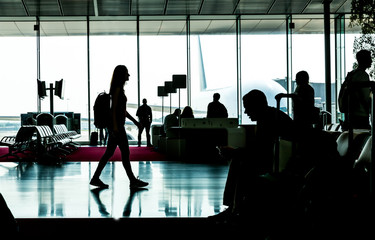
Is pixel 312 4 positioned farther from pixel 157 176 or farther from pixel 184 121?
pixel 157 176

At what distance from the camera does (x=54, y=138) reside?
8.59 m

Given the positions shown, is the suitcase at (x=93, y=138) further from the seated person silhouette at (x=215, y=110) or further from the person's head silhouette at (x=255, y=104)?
the person's head silhouette at (x=255, y=104)

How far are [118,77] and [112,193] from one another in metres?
1.21

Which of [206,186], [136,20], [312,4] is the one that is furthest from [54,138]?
[312,4]

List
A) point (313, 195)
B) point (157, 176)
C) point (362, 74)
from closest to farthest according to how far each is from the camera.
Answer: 1. point (313, 195)
2. point (362, 74)
3. point (157, 176)

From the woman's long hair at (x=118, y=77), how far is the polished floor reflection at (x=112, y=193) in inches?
44.0

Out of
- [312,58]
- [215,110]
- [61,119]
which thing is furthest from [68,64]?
[312,58]

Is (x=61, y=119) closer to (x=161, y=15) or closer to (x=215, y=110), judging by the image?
(x=161, y=15)

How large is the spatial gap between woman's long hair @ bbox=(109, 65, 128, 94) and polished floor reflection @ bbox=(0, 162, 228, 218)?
112 cm

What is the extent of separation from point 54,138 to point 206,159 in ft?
10.2

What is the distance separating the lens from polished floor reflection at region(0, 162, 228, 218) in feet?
11.3

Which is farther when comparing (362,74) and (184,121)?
(184,121)

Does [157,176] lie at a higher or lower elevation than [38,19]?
lower

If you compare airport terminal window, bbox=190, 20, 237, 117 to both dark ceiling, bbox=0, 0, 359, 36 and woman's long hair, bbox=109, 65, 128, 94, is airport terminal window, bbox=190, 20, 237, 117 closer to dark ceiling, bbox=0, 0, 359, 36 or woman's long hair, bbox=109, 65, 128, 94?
dark ceiling, bbox=0, 0, 359, 36
